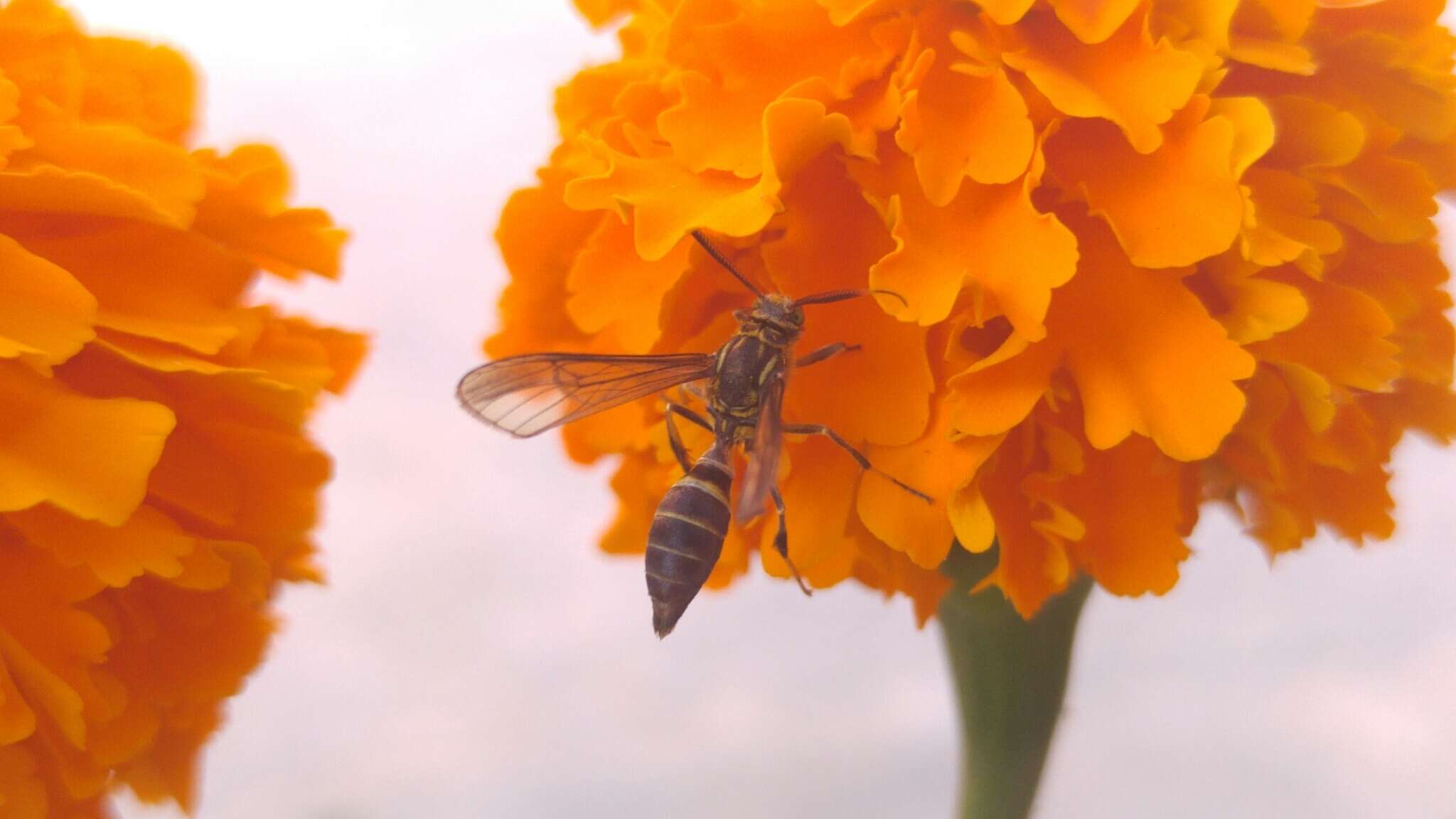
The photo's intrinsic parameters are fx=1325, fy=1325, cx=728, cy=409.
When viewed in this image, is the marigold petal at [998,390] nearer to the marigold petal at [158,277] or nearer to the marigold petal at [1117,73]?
the marigold petal at [1117,73]

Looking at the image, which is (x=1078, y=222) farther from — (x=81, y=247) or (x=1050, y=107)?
(x=81, y=247)

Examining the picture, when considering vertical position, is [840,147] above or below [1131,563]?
above

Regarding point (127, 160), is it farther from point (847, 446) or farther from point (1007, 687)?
point (1007, 687)

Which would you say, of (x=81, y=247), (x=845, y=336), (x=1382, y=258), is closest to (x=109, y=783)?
(x=81, y=247)

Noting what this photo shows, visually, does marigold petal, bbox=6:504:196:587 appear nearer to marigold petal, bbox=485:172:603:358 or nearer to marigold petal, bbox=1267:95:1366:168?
marigold petal, bbox=485:172:603:358

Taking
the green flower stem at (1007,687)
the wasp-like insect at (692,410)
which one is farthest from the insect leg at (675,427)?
the green flower stem at (1007,687)

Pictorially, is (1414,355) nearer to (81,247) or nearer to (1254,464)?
(1254,464)
